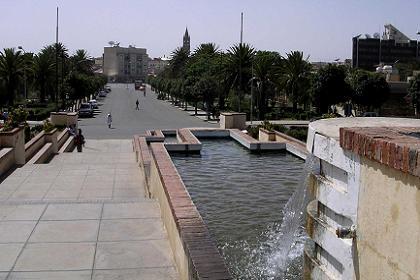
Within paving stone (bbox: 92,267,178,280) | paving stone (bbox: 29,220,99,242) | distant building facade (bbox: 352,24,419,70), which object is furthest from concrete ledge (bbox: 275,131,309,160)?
→ distant building facade (bbox: 352,24,419,70)

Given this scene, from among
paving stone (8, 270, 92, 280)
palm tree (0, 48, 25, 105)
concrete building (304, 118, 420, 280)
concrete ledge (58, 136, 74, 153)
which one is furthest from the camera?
palm tree (0, 48, 25, 105)

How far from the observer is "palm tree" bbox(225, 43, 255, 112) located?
162ft

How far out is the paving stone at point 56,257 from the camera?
6477mm

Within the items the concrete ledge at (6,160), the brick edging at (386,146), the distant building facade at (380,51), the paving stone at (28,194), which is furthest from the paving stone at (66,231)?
the distant building facade at (380,51)

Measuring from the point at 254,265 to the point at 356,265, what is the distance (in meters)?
4.39

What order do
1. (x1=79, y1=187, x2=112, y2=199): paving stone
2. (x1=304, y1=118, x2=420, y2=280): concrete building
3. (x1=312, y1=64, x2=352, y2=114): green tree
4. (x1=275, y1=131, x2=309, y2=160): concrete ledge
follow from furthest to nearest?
1. (x1=312, y1=64, x2=352, y2=114): green tree
2. (x1=275, y1=131, x2=309, y2=160): concrete ledge
3. (x1=79, y1=187, x2=112, y2=199): paving stone
4. (x1=304, y1=118, x2=420, y2=280): concrete building

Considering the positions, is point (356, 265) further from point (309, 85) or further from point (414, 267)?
point (309, 85)

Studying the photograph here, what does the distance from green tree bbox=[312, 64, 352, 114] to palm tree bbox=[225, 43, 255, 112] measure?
7.23 m

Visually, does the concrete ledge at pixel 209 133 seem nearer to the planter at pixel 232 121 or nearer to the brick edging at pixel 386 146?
the planter at pixel 232 121

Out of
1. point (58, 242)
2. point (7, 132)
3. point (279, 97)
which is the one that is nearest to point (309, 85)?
point (279, 97)

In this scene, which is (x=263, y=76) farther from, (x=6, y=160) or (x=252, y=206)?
(x=252, y=206)

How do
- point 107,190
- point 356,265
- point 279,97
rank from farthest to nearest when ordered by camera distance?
point 279,97 < point 107,190 < point 356,265

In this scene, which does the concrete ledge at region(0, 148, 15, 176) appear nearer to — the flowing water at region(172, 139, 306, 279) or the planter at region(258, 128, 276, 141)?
the flowing water at region(172, 139, 306, 279)

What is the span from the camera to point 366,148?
393 cm
